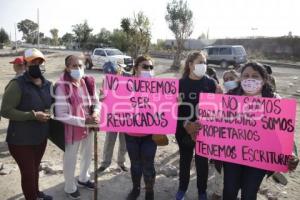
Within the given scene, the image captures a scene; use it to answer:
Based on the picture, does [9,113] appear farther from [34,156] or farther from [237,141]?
[237,141]

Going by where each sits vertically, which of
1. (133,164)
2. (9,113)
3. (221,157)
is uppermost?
(9,113)

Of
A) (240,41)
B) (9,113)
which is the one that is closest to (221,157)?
(9,113)

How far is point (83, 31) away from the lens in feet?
169

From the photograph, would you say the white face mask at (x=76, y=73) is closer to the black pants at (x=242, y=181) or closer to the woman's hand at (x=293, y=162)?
the black pants at (x=242, y=181)

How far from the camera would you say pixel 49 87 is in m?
4.23

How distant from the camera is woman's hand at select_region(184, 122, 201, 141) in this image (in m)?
4.00

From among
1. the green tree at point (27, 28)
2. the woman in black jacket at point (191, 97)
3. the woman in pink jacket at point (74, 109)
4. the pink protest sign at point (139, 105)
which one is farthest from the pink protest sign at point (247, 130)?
the green tree at point (27, 28)

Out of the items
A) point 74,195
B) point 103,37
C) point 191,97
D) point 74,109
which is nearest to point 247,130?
point 191,97

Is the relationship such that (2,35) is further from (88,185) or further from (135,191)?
(135,191)

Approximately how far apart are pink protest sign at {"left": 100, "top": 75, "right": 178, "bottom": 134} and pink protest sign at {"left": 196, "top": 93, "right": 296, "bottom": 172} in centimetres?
44

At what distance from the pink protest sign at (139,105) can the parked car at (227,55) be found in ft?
75.4

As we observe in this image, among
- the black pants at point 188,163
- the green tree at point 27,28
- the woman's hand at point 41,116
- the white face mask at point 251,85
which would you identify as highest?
the green tree at point 27,28

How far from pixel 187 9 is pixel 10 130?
28614mm

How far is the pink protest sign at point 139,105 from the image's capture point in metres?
4.30
